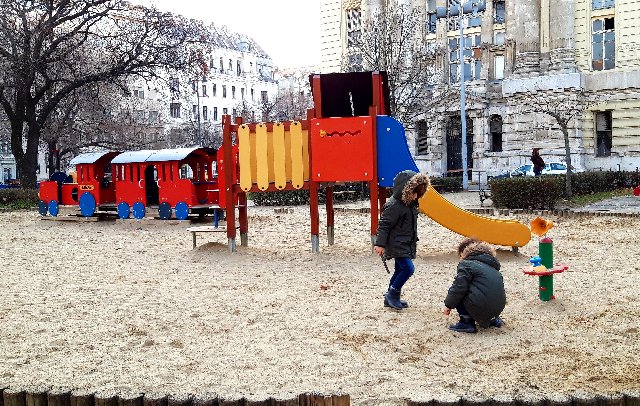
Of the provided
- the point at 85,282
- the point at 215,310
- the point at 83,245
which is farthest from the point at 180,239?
the point at 215,310

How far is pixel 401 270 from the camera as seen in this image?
6891 millimetres

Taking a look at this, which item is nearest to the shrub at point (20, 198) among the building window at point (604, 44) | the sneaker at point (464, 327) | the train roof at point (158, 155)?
the train roof at point (158, 155)

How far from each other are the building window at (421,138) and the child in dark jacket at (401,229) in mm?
34458

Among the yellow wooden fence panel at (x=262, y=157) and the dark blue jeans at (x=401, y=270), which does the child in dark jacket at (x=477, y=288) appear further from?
the yellow wooden fence panel at (x=262, y=157)

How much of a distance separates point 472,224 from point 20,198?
2404cm

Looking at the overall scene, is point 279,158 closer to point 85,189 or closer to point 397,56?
point 85,189

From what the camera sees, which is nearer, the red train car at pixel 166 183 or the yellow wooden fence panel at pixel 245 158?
the yellow wooden fence panel at pixel 245 158

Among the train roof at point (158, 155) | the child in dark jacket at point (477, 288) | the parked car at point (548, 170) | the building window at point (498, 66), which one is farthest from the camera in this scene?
the building window at point (498, 66)

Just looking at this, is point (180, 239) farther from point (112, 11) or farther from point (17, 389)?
point (112, 11)

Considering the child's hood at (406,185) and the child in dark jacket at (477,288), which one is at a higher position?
the child's hood at (406,185)

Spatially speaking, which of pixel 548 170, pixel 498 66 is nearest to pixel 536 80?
pixel 498 66

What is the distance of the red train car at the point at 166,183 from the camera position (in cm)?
1884

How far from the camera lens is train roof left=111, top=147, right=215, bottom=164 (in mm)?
19078

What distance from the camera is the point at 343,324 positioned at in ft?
21.0
